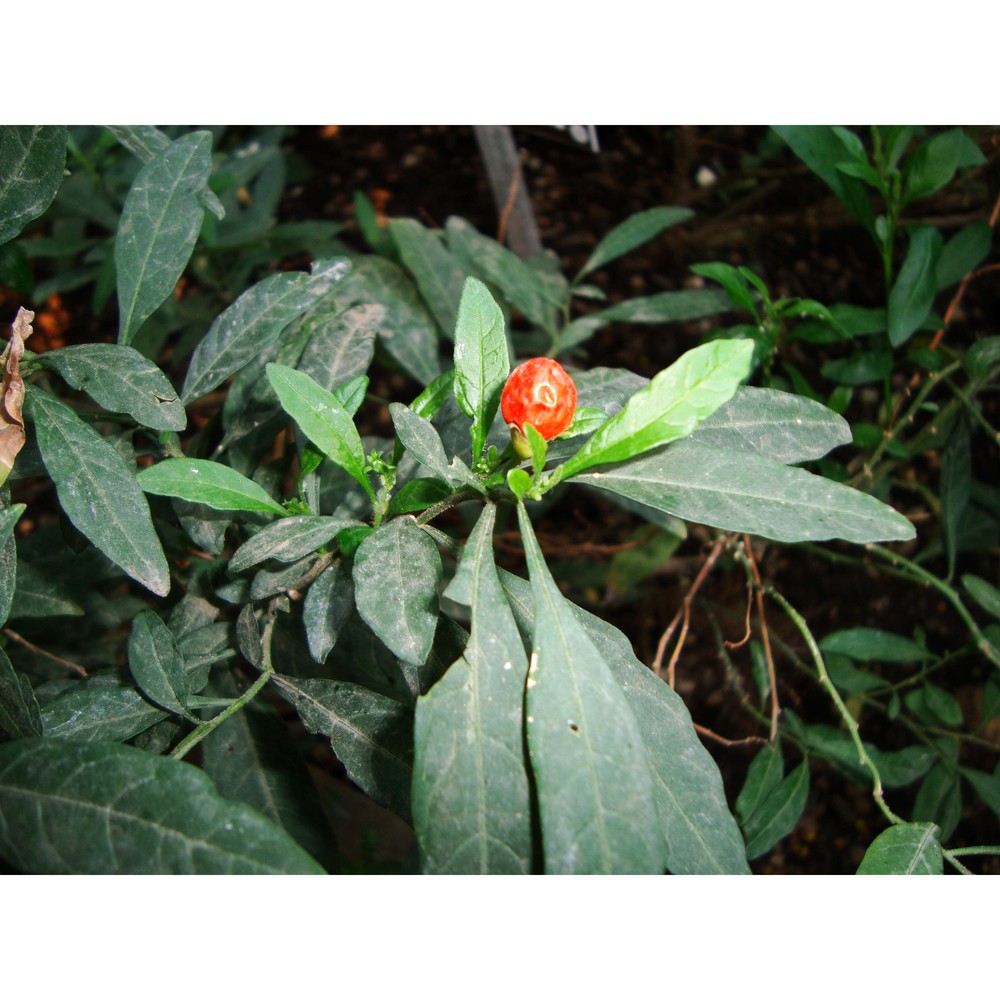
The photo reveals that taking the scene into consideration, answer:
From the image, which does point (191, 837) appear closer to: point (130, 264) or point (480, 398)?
point (480, 398)

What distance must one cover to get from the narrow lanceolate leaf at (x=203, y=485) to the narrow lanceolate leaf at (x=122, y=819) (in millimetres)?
216

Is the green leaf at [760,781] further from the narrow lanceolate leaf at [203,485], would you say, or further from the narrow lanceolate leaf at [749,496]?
the narrow lanceolate leaf at [203,485]

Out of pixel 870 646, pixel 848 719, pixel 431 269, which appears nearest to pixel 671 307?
pixel 431 269

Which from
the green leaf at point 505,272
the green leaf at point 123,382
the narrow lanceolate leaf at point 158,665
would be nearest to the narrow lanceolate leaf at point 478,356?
the green leaf at point 123,382

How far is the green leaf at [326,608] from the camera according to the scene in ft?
2.50

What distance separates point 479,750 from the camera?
23.6 inches

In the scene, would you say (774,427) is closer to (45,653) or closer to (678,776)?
(678,776)

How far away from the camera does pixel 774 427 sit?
2.39 feet

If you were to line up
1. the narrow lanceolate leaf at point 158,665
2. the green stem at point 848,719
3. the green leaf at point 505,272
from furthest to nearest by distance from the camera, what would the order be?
the green leaf at point 505,272 < the green stem at point 848,719 < the narrow lanceolate leaf at point 158,665

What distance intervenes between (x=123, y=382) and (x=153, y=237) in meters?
0.21

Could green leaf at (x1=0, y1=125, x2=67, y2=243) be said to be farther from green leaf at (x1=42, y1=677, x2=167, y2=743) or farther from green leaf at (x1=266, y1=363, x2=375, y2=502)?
green leaf at (x1=42, y1=677, x2=167, y2=743)

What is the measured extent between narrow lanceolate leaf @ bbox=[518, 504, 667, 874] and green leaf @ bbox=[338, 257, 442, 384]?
80cm

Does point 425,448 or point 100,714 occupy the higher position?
point 425,448

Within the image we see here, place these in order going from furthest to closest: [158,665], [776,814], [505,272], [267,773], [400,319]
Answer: [505,272]
[400,319]
[776,814]
[267,773]
[158,665]
